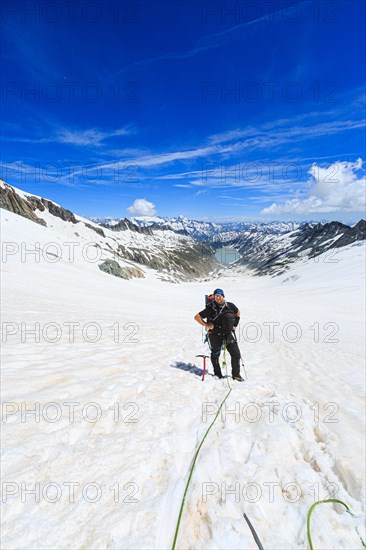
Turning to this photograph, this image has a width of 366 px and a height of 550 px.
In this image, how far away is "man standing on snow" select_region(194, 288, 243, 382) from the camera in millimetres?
8961

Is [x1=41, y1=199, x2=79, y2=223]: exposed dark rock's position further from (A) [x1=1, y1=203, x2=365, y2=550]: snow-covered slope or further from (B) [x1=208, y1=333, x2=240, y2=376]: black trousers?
(B) [x1=208, y1=333, x2=240, y2=376]: black trousers

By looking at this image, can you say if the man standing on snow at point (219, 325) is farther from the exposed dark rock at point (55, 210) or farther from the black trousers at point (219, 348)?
the exposed dark rock at point (55, 210)

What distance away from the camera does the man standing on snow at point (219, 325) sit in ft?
29.4

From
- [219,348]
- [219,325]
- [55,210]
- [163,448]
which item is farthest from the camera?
[55,210]

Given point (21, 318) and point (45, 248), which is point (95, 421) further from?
point (45, 248)

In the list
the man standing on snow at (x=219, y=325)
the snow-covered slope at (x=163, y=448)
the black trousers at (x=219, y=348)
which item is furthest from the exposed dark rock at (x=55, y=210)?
the black trousers at (x=219, y=348)

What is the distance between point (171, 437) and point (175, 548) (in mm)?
1996

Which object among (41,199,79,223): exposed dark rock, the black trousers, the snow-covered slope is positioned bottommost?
the snow-covered slope

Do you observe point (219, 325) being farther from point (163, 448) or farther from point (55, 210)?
point (55, 210)

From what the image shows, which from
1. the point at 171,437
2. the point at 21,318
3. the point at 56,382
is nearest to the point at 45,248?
the point at 21,318

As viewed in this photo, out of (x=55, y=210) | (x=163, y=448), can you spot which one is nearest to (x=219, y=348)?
(x=163, y=448)

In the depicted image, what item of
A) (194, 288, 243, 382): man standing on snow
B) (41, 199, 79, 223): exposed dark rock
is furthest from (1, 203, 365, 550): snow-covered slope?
(41, 199, 79, 223): exposed dark rock

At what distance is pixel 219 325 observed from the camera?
904 centimetres

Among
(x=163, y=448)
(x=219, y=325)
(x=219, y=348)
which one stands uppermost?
(x=219, y=325)
